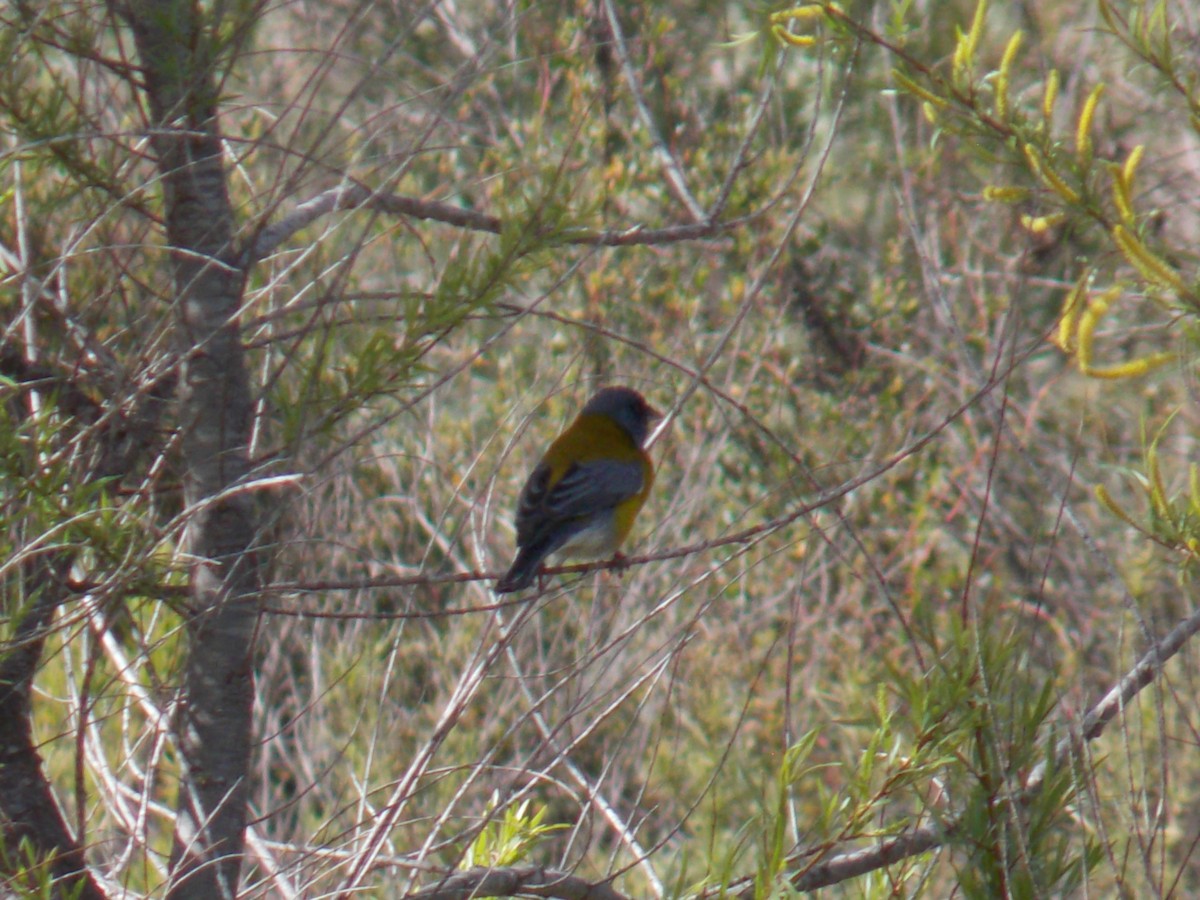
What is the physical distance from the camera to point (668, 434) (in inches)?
123

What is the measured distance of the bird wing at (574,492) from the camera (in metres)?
5.18

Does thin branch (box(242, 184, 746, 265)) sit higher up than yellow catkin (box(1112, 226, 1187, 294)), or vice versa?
thin branch (box(242, 184, 746, 265))

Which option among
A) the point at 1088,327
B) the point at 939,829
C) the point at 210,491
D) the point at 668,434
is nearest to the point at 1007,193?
the point at 1088,327

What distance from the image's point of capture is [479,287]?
233cm

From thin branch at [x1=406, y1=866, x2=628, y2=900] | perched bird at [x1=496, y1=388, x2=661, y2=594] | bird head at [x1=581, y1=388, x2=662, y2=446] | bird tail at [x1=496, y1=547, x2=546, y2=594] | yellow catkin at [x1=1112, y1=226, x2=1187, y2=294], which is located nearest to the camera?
yellow catkin at [x1=1112, y1=226, x2=1187, y2=294]

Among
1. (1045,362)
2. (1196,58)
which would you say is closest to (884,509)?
(1045,362)

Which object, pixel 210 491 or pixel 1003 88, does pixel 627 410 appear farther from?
pixel 1003 88

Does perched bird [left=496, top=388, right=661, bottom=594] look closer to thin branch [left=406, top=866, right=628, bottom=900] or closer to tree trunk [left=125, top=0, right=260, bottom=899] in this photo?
thin branch [left=406, top=866, right=628, bottom=900]

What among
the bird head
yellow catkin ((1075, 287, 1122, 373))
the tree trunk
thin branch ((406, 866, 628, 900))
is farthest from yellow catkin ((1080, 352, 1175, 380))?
the bird head

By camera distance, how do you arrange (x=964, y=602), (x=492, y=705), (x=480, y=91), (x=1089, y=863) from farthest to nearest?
1. (x=480, y=91)
2. (x=492, y=705)
3. (x=964, y=602)
4. (x=1089, y=863)

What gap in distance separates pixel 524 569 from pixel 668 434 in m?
1.71

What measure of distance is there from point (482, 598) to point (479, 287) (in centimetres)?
330

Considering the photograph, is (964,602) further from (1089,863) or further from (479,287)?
(479,287)

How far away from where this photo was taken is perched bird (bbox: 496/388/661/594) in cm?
512
